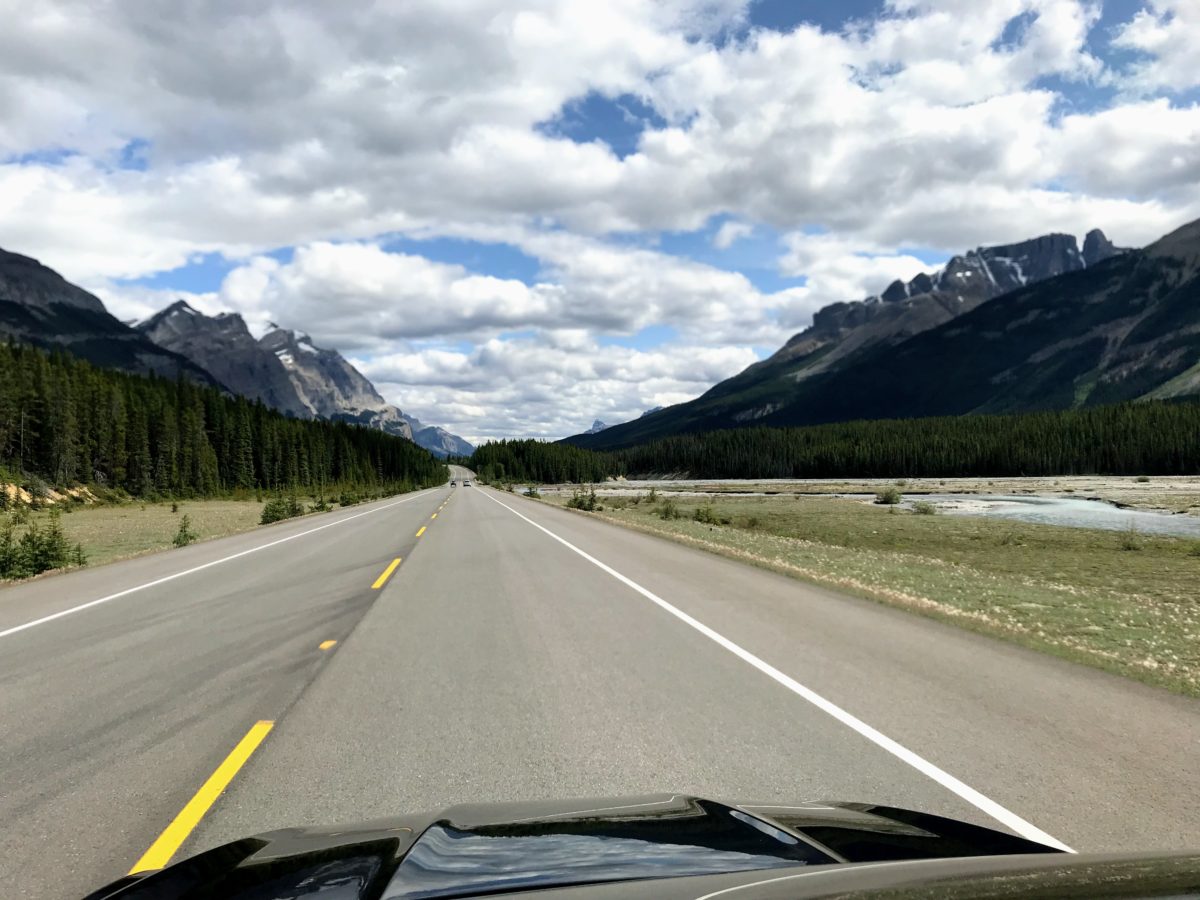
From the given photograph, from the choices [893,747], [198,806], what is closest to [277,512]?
[198,806]

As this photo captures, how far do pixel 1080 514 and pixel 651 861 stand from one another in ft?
187

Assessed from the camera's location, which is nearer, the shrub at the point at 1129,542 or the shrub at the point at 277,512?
the shrub at the point at 1129,542

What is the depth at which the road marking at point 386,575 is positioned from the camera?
13.7 metres

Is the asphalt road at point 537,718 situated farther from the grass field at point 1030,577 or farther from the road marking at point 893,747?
the grass field at point 1030,577

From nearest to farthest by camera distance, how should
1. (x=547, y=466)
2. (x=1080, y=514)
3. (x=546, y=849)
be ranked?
(x=546, y=849) → (x=1080, y=514) → (x=547, y=466)

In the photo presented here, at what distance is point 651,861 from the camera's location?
2.46m

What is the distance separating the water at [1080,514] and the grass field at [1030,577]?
4647mm

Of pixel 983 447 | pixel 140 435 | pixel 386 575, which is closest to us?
pixel 386 575

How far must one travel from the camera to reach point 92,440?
7794 centimetres

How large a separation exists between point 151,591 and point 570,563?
8328 mm

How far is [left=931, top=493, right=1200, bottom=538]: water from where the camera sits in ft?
130

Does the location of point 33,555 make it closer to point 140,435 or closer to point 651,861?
point 651,861

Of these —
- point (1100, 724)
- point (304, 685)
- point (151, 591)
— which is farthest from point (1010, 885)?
point (151, 591)

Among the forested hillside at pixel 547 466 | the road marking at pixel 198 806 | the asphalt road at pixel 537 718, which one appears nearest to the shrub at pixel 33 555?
the asphalt road at pixel 537 718
